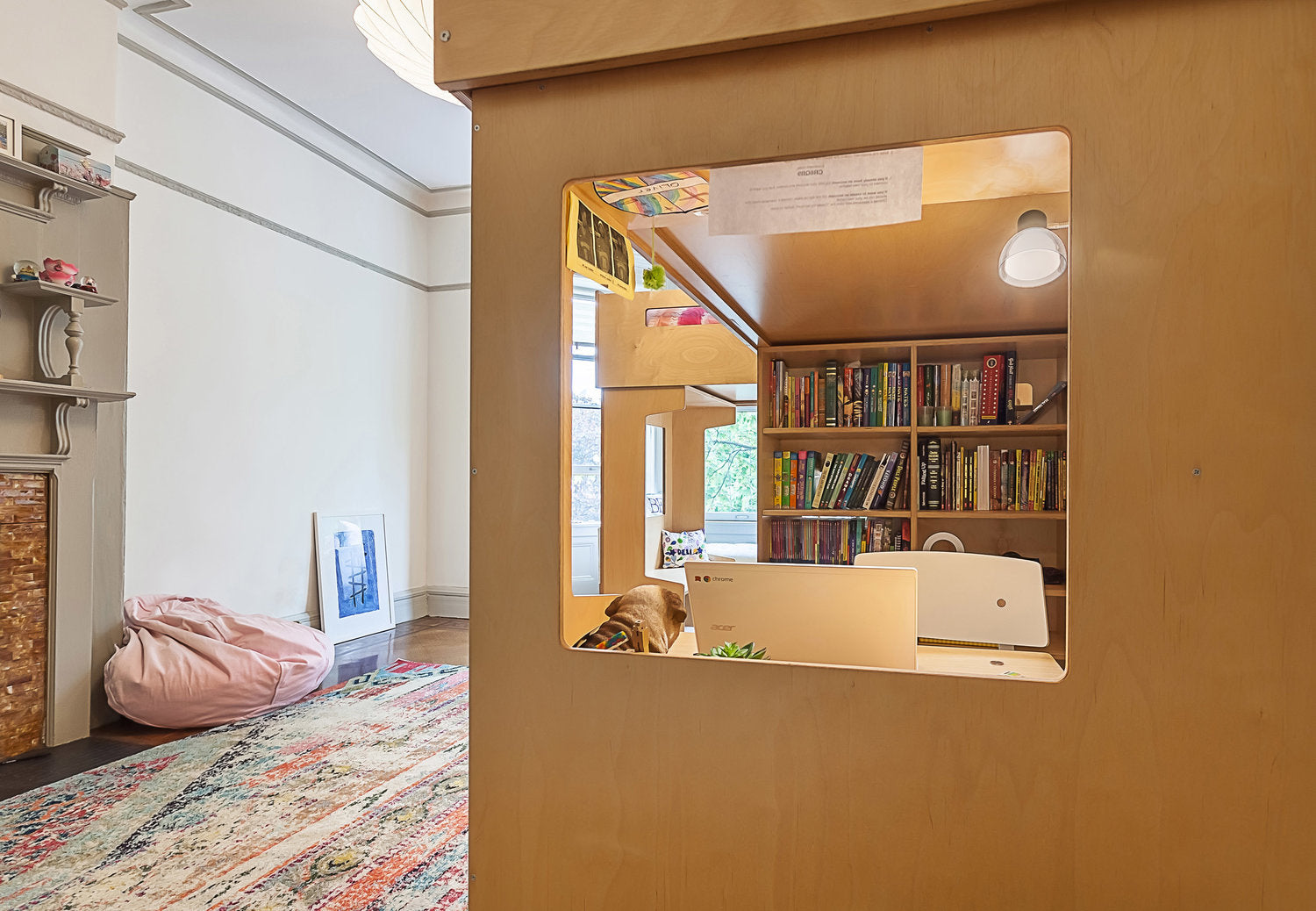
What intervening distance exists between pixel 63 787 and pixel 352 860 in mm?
1233

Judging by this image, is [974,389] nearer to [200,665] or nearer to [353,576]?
[200,665]

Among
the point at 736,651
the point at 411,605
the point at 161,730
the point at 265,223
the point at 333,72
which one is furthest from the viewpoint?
the point at 411,605

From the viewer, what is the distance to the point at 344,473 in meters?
5.26

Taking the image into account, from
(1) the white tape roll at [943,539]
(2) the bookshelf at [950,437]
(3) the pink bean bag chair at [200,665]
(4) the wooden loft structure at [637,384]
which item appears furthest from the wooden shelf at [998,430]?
(3) the pink bean bag chair at [200,665]

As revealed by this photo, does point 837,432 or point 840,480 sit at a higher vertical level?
point 837,432

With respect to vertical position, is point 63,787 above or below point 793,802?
below

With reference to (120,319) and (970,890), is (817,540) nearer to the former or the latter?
(970,890)

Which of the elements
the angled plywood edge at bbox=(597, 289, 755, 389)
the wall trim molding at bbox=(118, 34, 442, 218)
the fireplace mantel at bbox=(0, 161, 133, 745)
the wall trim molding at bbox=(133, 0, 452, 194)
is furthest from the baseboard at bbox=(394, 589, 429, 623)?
the wall trim molding at bbox=(133, 0, 452, 194)

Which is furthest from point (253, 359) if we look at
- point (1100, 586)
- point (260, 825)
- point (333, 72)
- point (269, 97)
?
point (1100, 586)

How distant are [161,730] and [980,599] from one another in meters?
3.15

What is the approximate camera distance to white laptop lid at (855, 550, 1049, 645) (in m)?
2.36

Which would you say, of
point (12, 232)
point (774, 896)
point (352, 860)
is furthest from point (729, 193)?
point (12, 232)

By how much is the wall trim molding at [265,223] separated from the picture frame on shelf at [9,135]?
1.95 feet

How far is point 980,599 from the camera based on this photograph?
2.44m
